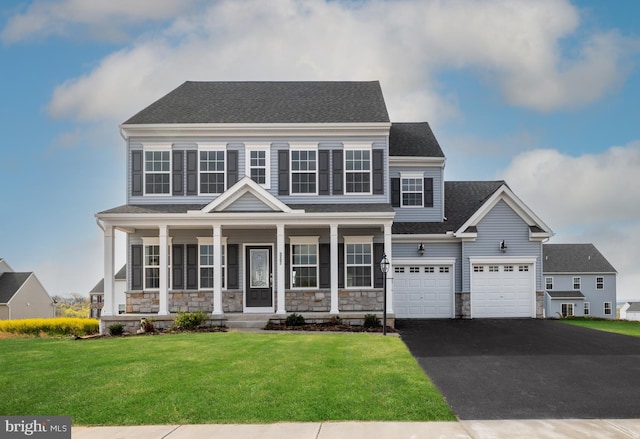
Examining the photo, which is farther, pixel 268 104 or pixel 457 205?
pixel 457 205

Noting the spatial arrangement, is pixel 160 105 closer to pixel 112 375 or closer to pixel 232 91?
pixel 232 91

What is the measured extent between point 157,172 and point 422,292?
456 inches

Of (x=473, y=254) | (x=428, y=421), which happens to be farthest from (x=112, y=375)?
(x=473, y=254)

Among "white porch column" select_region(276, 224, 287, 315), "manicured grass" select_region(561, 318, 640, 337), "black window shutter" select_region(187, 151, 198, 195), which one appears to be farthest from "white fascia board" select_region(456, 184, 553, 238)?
"black window shutter" select_region(187, 151, 198, 195)

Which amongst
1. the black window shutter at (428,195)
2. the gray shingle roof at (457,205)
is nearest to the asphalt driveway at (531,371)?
the gray shingle roof at (457,205)

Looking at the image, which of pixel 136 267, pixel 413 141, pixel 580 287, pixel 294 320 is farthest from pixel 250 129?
pixel 580 287

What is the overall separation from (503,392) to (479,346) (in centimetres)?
554

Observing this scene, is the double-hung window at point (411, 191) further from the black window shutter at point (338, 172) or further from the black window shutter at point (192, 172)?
the black window shutter at point (192, 172)

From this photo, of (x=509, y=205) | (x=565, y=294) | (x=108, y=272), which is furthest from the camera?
(x=565, y=294)

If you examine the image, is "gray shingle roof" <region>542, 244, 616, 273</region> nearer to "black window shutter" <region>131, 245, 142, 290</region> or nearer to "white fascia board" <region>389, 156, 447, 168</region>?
"white fascia board" <region>389, 156, 447, 168</region>

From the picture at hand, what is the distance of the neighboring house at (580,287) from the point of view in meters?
55.0

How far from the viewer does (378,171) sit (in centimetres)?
2228

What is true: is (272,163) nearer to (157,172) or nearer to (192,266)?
(157,172)

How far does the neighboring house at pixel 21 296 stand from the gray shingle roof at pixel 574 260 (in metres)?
44.8
